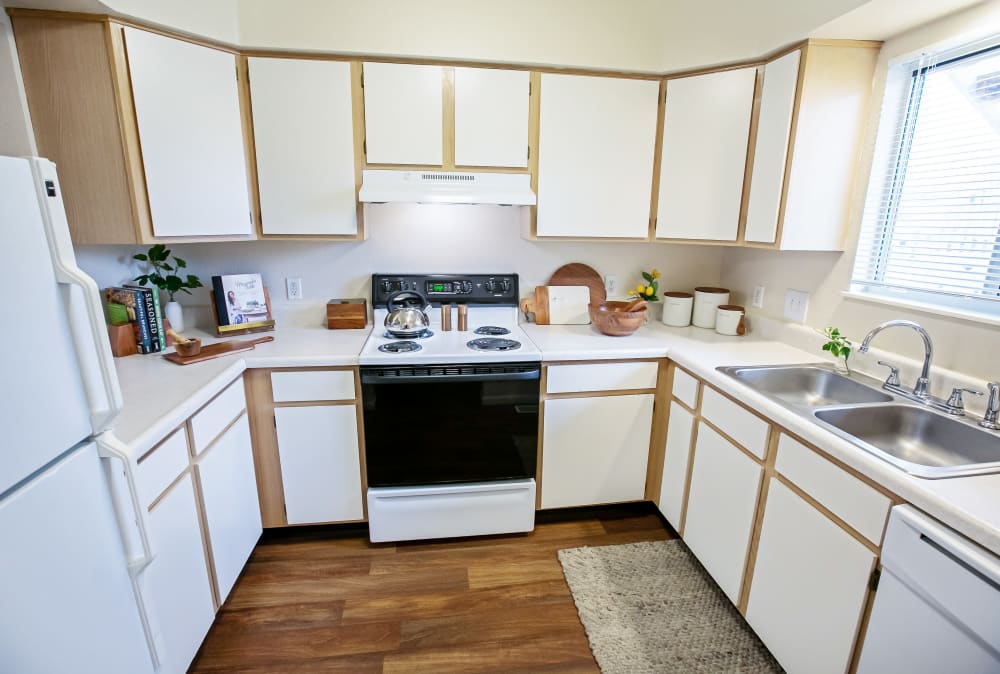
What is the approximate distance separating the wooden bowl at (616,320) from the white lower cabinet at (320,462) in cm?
125

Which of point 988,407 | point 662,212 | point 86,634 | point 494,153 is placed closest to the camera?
point 86,634

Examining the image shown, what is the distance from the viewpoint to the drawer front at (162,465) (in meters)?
1.27

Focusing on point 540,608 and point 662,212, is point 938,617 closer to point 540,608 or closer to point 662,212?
point 540,608

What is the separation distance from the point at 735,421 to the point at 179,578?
1.92 m

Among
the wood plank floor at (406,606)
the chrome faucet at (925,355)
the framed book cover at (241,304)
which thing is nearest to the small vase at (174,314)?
the framed book cover at (241,304)

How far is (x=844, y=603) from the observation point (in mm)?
1258

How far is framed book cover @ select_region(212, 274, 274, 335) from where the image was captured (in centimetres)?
221

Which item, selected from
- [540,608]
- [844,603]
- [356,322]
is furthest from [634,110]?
[540,608]

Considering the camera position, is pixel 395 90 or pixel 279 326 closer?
pixel 395 90

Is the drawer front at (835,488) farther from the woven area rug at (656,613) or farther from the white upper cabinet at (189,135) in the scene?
the white upper cabinet at (189,135)

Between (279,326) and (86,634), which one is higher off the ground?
(279,326)

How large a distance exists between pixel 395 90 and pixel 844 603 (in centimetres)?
240

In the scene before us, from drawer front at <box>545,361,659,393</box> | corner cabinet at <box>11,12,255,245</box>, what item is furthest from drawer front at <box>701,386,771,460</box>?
corner cabinet at <box>11,12,255,245</box>

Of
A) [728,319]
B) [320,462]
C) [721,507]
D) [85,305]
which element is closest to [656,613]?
[721,507]
